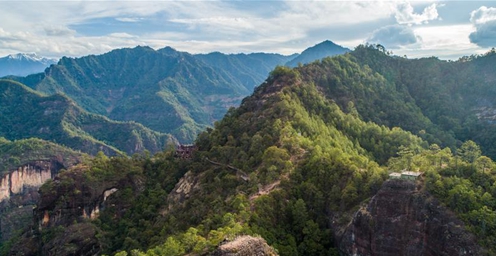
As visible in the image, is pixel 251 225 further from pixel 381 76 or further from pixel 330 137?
pixel 381 76

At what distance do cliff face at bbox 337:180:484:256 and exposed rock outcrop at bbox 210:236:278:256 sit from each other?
1796cm

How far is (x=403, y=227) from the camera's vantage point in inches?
2009

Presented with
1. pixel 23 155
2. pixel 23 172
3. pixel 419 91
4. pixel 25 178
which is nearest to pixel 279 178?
pixel 419 91

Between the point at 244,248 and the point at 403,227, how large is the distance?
954 inches

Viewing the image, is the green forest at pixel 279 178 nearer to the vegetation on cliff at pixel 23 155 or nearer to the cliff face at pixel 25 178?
the cliff face at pixel 25 178

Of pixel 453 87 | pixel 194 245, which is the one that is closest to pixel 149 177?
pixel 194 245

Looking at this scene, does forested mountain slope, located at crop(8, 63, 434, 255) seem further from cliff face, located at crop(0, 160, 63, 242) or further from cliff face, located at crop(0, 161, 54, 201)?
cliff face, located at crop(0, 161, 54, 201)

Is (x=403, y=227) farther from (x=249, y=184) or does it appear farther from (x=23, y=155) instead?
(x=23, y=155)

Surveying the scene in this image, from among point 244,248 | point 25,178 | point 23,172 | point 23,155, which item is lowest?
point 25,178

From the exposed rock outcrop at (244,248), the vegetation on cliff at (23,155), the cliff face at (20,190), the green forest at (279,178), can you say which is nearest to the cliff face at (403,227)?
the green forest at (279,178)

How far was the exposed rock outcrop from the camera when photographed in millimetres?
38994

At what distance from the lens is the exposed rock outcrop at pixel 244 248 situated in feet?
128

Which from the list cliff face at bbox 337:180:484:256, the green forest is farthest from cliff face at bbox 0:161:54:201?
cliff face at bbox 337:180:484:256

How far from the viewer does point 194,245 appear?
1987 inches
